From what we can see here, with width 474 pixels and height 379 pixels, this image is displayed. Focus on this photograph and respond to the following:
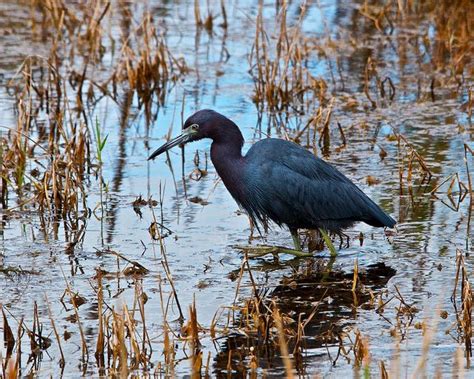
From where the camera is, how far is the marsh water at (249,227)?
507 cm

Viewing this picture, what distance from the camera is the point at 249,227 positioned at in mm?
7129

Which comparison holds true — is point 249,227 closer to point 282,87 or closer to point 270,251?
point 270,251

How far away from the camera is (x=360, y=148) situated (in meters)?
8.56

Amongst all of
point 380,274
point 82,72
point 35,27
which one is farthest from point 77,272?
point 35,27

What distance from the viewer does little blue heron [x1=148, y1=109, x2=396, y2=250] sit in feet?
21.5

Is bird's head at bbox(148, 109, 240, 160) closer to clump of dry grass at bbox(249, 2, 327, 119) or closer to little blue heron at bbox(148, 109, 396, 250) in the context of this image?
little blue heron at bbox(148, 109, 396, 250)

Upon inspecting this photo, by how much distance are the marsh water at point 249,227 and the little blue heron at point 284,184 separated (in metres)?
0.24

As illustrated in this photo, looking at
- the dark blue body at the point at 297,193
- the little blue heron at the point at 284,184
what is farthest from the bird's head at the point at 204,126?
the dark blue body at the point at 297,193

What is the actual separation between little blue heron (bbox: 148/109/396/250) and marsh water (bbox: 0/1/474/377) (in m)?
0.24

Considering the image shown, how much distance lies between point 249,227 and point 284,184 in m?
0.68

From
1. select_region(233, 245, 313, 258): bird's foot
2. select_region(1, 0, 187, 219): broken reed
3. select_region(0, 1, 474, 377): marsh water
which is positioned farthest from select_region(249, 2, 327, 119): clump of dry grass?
select_region(233, 245, 313, 258): bird's foot

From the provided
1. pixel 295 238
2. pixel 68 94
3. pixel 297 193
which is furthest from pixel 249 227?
pixel 68 94

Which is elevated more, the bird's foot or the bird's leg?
the bird's leg

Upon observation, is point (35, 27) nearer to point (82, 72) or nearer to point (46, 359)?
point (82, 72)
